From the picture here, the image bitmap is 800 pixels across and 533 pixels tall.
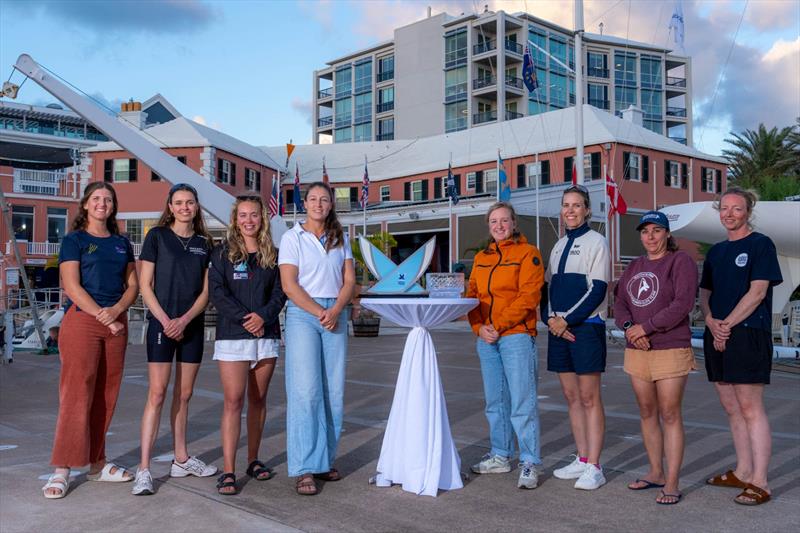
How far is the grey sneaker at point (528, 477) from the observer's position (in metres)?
4.82

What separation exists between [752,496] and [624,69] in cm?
6634

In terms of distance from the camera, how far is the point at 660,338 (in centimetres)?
462

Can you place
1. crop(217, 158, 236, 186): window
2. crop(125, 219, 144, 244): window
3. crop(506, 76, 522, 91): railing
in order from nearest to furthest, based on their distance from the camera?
crop(125, 219, 144, 244): window, crop(217, 158, 236, 186): window, crop(506, 76, 522, 91): railing

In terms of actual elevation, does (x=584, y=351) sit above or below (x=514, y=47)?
below

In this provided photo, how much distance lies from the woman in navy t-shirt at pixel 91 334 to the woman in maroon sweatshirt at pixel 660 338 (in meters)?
3.26

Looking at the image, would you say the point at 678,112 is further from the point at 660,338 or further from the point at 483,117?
the point at 660,338

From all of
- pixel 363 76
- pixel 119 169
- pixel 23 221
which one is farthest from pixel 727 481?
pixel 363 76

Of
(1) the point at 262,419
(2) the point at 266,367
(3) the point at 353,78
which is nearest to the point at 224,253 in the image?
(2) the point at 266,367

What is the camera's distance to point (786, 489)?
4840mm

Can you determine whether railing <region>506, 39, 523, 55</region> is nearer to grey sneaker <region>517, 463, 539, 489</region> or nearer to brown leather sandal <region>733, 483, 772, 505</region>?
grey sneaker <region>517, 463, 539, 489</region>

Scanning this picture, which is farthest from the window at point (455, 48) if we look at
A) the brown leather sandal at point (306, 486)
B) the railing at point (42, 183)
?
the brown leather sandal at point (306, 486)

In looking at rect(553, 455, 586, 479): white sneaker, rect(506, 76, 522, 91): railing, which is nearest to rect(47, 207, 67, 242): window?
rect(506, 76, 522, 91): railing

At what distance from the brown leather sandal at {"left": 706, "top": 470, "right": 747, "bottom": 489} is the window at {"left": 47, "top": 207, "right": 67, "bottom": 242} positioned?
4134 centimetres

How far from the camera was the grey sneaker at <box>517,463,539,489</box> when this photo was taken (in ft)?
15.8
